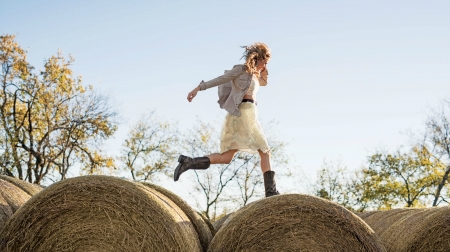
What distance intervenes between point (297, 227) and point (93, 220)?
174 cm

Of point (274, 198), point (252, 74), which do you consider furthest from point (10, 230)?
point (252, 74)

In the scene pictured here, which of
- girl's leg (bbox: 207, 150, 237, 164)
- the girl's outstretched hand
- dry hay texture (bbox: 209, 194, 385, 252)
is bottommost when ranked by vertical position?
dry hay texture (bbox: 209, 194, 385, 252)

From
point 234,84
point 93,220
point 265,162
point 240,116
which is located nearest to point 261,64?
point 234,84

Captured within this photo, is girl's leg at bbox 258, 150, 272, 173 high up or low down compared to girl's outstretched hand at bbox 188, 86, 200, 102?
down

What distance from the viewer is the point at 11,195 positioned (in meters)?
6.12

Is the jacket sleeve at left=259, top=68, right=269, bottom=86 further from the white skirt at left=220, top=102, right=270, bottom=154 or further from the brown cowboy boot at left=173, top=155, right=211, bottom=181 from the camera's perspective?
the brown cowboy boot at left=173, top=155, right=211, bottom=181

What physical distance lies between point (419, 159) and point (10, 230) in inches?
1164

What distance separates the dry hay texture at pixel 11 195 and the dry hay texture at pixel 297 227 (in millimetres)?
2119

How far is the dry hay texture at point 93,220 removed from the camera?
489 centimetres

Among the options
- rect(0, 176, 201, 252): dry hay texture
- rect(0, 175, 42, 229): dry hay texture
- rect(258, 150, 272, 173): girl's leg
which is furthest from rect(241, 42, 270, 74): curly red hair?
rect(0, 175, 42, 229): dry hay texture

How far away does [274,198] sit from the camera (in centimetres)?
502

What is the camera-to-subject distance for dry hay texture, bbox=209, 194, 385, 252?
494cm

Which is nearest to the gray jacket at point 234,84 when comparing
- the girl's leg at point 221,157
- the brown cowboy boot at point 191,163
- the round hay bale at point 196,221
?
the girl's leg at point 221,157

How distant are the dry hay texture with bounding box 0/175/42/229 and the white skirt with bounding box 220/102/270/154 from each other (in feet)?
7.79
